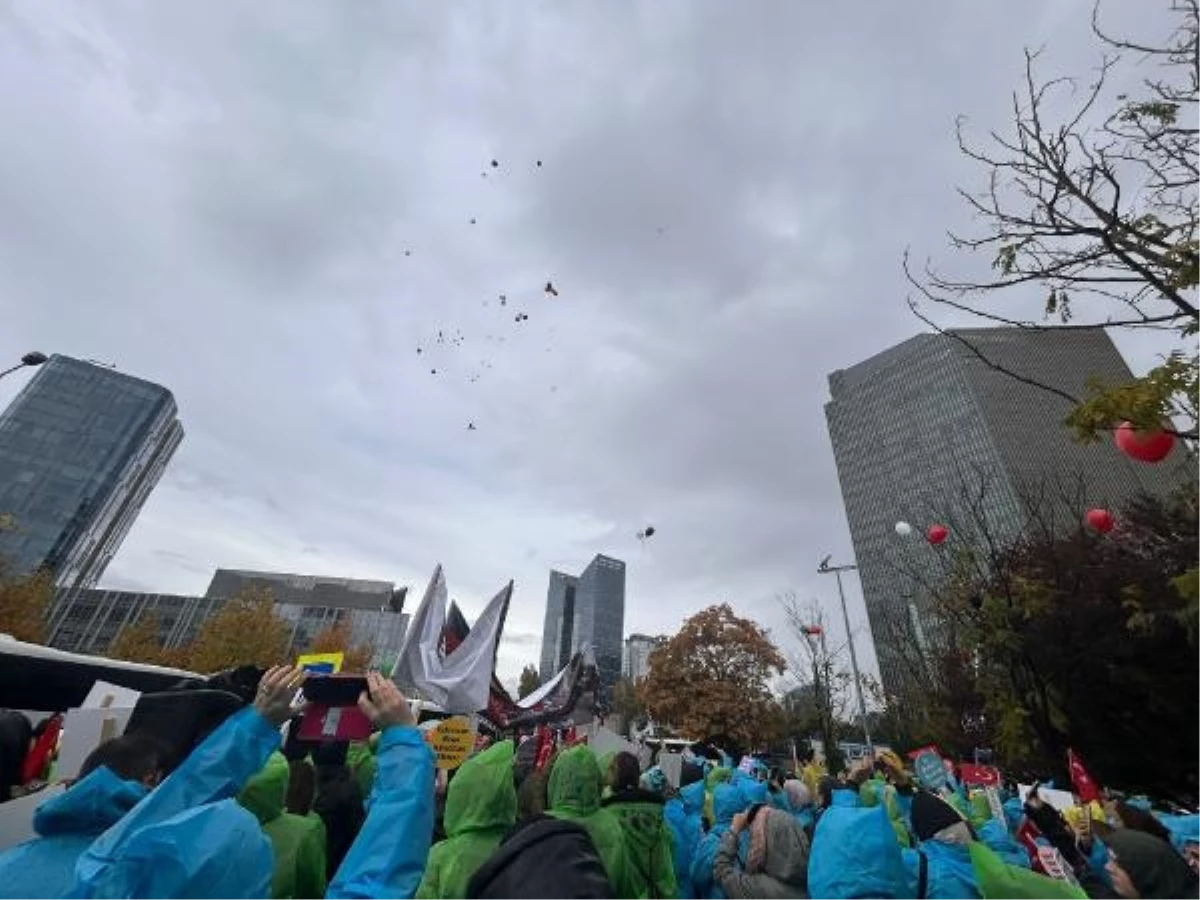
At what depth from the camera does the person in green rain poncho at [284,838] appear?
3113 millimetres

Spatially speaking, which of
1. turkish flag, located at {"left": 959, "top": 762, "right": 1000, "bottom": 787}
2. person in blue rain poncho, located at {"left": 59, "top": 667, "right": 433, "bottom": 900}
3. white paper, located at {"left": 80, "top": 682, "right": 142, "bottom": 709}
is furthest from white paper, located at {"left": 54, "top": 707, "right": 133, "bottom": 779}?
turkish flag, located at {"left": 959, "top": 762, "right": 1000, "bottom": 787}

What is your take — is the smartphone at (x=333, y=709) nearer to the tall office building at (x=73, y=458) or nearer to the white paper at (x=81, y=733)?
the white paper at (x=81, y=733)

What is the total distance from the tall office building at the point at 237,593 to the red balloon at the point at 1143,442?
86.4m

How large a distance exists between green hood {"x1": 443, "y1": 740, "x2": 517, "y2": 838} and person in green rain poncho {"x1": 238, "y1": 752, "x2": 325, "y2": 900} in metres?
0.96

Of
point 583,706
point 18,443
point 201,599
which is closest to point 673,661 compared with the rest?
point 583,706

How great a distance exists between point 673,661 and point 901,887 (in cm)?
3662

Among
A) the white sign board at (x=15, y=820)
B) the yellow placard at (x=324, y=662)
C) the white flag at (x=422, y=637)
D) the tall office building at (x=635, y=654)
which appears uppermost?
the tall office building at (x=635, y=654)

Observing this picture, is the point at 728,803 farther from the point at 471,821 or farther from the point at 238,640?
the point at 238,640

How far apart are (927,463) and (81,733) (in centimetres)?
3499

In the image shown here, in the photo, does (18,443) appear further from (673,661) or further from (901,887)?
(901,887)

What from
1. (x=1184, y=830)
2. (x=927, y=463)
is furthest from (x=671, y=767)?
(x=927, y=463)

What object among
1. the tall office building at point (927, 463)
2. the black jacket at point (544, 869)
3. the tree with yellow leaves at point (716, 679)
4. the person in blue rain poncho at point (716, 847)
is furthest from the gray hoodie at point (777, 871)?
the tree with yellow leaves at point (716, 679)

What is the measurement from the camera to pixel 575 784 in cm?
337

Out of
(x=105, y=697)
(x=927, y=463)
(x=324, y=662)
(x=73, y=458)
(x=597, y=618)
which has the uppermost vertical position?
(x=73, y=458)
